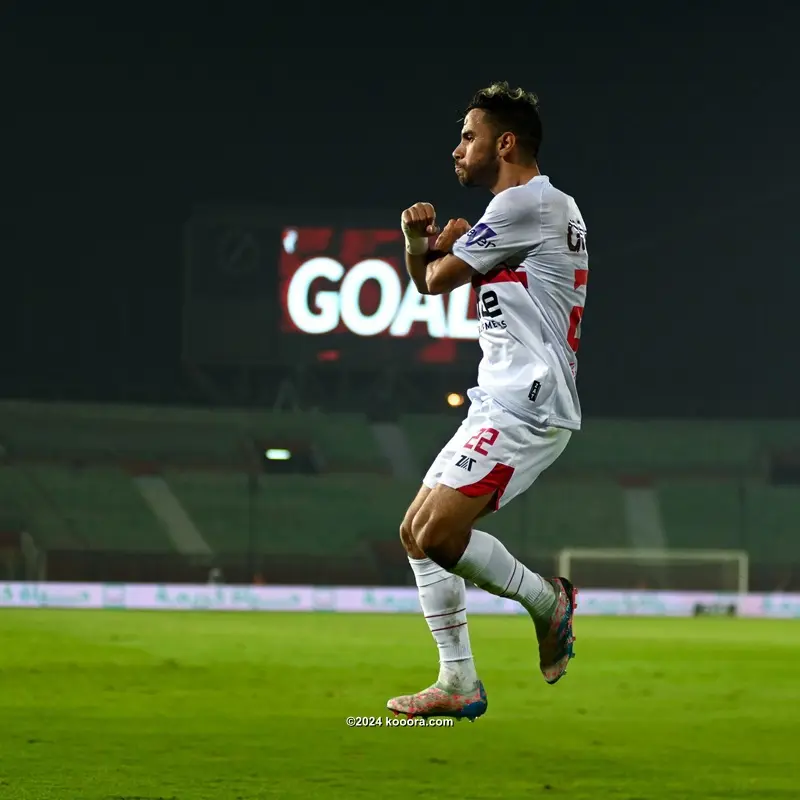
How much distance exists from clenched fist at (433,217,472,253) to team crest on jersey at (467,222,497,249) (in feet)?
0.58

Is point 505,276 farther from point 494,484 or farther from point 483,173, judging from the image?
point 494,484

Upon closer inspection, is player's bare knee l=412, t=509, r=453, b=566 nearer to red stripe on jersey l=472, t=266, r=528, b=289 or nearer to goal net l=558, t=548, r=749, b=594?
red stripe on jersey l=472, t=266, r=528, b=289

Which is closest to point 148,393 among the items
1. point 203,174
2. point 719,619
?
point 203,174

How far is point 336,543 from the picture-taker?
29484 millimetres

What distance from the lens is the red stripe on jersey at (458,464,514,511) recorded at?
4664mm

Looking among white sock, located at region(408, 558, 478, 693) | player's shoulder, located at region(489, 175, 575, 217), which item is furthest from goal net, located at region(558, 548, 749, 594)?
player's shoulder, located at region(489, 175, 575, 217)

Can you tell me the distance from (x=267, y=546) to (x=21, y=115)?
14469 millimetres

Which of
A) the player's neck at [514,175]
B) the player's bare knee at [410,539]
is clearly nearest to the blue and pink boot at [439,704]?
the player's bare knee at [410,539]

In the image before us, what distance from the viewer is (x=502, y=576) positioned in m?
4.82

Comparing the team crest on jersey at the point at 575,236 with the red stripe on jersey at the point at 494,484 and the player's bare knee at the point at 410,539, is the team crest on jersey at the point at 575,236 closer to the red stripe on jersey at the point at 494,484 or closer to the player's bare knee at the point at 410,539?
the red stripe on jersey at the point at 494,484

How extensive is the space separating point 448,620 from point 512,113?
1893 millimetres

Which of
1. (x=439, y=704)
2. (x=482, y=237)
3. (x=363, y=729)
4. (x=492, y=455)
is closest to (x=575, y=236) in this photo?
(x=482, y=237)

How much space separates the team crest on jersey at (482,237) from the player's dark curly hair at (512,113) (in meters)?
0.38

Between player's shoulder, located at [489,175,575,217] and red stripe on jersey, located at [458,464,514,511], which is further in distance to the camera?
player's shoulder, located at [489,175,575,217]
